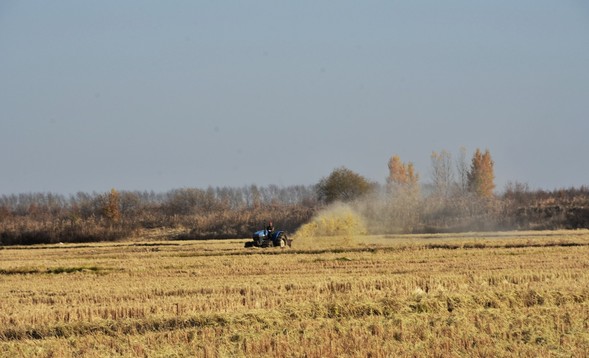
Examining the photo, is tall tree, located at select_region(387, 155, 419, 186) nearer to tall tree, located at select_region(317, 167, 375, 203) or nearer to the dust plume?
tall tree, located at select_region(317, 167, 375, 203)

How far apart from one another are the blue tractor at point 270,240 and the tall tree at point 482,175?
57.5m

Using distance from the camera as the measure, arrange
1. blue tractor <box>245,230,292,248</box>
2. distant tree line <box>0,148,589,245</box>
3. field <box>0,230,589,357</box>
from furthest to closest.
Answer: distant tree line <box>0,148,589,245</box>
blue tractor <box>245,230,292,248</box>
field <box>0,230,589,357</box>

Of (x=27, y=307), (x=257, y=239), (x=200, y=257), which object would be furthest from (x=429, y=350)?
(x=257, y=239)

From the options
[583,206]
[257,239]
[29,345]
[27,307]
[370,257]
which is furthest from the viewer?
[583,206]

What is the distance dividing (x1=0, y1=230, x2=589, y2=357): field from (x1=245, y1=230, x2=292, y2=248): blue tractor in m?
10.3

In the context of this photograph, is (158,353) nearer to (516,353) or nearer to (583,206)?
(516,353)

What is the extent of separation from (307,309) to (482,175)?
83.2 m

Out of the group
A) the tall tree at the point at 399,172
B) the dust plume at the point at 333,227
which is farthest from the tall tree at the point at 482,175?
the dust plume at the point at 333,227

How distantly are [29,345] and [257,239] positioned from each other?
90.1ft

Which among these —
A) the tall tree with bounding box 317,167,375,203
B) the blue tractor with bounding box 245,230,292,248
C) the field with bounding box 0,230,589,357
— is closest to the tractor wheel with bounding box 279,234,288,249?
the blue tractor with bounding box 245,230,292,248

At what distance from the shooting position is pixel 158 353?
13.9 meters

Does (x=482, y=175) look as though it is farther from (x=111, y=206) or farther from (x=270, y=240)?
(x=270, y=240)

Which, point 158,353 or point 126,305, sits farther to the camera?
point 126,305

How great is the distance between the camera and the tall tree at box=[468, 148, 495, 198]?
318 feet
